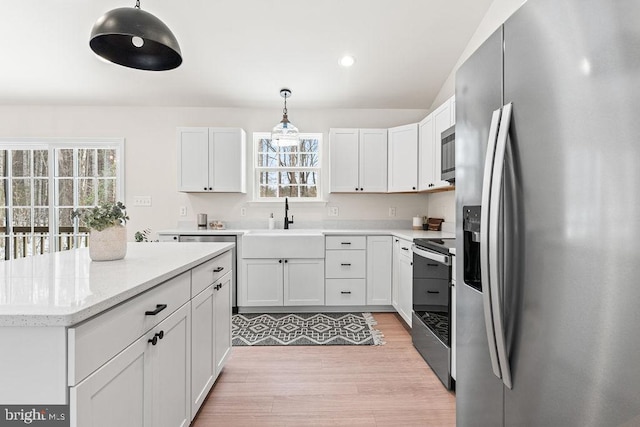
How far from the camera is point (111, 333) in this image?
970 millimetres

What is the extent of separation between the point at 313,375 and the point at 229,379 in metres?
0.58

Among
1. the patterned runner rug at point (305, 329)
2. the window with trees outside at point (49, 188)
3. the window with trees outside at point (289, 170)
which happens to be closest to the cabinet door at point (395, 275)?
the patterned runner rug at point (305, 329)

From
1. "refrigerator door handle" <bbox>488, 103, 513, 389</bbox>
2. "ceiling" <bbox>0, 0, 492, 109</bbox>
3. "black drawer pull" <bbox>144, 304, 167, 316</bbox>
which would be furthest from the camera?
"ceiling" <bbox>0, 0, 492, 109</bbox>

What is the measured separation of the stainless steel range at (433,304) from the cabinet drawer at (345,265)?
0.98 metres

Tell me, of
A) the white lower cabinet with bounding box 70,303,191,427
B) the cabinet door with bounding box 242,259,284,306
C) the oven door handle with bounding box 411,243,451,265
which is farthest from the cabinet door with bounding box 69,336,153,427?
the cabinet door with bounding box 242,259,284,306

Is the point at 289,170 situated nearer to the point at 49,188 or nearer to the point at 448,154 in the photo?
the point at 448,154

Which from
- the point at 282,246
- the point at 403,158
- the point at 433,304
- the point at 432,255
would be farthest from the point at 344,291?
the point at 403,158

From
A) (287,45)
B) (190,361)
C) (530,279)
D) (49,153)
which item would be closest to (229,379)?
(190,361)

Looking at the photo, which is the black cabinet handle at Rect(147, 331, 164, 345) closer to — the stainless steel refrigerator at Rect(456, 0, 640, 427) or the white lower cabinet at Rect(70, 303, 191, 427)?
the white lower cabinet at Rect(70, 303, 191, 427)

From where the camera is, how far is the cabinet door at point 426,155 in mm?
3283

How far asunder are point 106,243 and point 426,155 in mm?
2940

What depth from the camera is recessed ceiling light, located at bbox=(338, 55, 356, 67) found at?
3.50 meters

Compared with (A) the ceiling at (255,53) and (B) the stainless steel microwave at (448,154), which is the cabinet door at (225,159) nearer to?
(A) the ceiling at (255,53)

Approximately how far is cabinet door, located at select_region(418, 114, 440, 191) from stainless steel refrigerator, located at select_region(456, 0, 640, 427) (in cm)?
218
